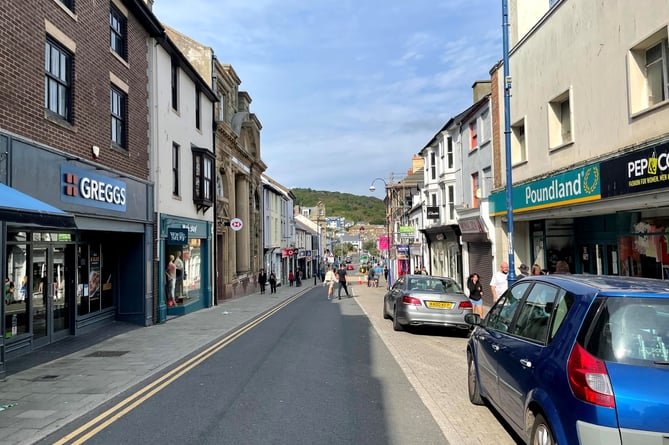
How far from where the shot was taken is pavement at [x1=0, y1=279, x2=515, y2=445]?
18.7 feet

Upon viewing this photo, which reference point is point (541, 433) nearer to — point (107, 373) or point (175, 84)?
point (107, 373)

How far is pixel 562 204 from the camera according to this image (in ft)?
41.3

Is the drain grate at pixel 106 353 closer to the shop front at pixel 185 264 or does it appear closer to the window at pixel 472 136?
the shop front at pixel 185 264

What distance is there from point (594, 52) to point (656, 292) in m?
9.57

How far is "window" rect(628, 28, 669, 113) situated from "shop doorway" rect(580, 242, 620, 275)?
361cm

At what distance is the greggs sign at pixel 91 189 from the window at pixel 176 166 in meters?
4.49

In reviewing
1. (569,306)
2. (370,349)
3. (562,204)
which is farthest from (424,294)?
(569,306)

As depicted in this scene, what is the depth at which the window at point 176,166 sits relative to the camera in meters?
17.7

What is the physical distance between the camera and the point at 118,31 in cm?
1373

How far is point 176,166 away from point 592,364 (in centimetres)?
1664

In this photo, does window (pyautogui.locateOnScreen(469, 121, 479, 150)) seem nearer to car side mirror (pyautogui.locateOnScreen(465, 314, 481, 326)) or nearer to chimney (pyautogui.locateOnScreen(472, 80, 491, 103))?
chimney (pyautogui.locateOnScreen(472, 80, 491, 103))

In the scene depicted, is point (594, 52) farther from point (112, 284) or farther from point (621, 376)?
point (112, 284)

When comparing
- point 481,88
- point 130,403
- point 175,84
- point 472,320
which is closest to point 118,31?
point 175,84

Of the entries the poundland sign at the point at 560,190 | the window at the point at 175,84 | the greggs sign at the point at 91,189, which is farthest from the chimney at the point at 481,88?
the greggs sign at the point at 91,189
